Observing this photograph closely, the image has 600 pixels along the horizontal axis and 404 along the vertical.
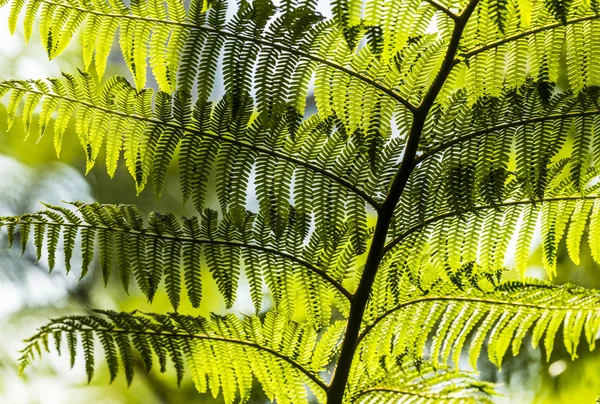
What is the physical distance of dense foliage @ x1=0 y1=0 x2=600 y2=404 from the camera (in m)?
0.96

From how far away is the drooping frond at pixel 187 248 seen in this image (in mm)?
1076

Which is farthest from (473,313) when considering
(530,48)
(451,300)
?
(530,48)

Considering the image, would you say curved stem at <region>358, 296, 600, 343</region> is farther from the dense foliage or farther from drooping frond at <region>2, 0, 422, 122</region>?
drooping frond at <region>2, 0, 422, 122</region>

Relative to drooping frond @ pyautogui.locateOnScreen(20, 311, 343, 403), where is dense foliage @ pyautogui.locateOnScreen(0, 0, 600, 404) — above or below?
above

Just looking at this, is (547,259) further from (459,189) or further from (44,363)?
→ (44,363)

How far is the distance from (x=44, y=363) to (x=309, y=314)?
3.08m

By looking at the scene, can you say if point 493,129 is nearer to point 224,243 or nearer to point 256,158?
point 256,158

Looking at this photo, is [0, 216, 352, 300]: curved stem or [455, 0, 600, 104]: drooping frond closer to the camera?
[455, 0, 600, 104]: drooping frond

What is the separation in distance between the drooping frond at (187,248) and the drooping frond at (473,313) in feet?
0.51

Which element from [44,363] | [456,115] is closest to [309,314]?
[456,115]

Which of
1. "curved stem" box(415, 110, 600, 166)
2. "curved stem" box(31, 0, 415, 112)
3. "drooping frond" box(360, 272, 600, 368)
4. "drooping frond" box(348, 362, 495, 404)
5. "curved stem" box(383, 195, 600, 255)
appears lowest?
"drooping frond" box(348, 362, 495, 404)

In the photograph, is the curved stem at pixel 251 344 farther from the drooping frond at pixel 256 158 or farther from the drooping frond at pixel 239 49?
the drooping frond at pixel 239 49

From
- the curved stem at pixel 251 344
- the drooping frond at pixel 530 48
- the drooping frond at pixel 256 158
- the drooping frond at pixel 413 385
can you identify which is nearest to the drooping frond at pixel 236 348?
the curved stem at pixel 251 344

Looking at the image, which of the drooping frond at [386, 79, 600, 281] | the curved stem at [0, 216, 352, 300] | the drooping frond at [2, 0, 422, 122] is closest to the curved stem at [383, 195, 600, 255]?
the drooping frond at [386, 79, 600, 281]
